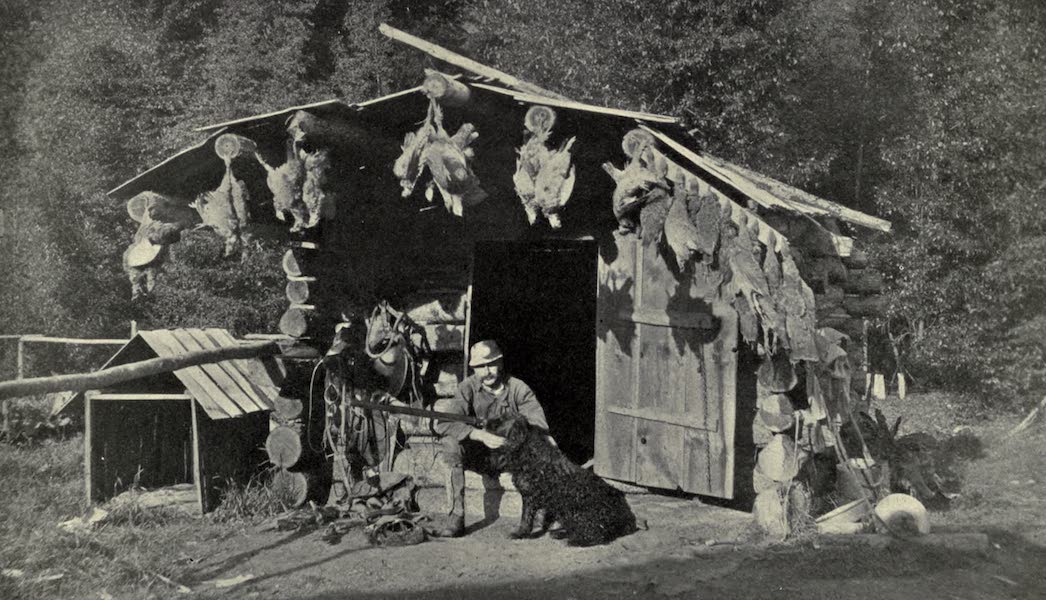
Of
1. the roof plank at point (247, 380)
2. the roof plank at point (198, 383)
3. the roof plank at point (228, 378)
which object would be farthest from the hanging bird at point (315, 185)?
the roof plank at point (247, 380)

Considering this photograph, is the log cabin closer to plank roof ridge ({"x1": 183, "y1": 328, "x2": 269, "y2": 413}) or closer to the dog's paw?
plank roof ridge ({"x1": 183, "y1": 328, "x2": 269, "y2": 413})

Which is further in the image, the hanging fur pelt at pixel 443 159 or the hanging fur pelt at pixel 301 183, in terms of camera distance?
the hanging fur pelt at pixel 301 183

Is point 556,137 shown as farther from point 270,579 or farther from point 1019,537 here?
point 1019,537

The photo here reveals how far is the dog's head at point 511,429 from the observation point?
650 cm

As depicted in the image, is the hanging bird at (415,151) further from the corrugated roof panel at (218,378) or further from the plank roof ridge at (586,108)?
the corrugated roof panel at (218,378)

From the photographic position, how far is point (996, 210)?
14.3m

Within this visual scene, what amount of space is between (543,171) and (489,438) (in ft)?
7.18

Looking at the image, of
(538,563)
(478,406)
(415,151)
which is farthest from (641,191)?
(538,563)

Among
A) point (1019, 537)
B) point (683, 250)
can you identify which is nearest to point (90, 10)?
point (683, 250)

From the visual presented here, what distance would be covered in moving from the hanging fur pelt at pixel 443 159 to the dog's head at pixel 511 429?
176 centimetres

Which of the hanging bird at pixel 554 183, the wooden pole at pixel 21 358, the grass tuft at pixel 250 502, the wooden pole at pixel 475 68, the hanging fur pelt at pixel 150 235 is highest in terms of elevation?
the wooden pole at pixel 475 68

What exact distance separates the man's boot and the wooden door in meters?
1.32

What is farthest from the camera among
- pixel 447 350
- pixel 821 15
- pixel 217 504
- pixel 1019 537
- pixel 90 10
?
pixel 821 15

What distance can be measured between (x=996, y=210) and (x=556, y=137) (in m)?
11.2
